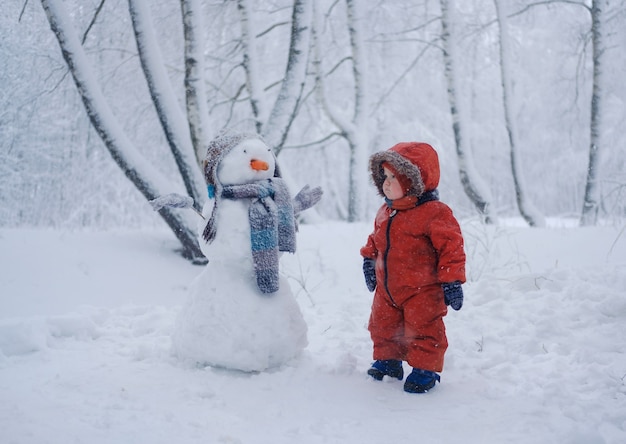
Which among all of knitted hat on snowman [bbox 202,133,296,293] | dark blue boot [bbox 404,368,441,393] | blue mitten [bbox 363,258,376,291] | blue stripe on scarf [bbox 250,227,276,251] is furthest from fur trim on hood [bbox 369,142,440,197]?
dark blue boot [bbox 404,368,441,393]

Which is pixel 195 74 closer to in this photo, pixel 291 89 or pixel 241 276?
pixel 291 89

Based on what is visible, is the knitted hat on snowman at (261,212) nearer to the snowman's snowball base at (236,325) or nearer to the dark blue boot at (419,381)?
the snowman's snowball base at (236,325)

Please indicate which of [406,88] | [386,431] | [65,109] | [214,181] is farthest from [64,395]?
[406,88]

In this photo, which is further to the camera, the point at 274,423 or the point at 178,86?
the point at 178,86

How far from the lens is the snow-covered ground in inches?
85.2

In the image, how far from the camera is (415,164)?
271 centimetres

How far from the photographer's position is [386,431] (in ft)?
7.35

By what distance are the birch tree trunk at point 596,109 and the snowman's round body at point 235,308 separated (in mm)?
6683

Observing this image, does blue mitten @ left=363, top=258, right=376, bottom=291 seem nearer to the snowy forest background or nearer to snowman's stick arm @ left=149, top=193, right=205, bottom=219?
snowman's stick arm @ left=149, top=193, right=205, bottom=219

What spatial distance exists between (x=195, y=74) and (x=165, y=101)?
446mm

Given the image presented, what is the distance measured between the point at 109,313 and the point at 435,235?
2669 millimetres

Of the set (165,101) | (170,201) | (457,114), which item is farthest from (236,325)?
(457,114)

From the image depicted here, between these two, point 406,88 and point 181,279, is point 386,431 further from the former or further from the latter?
point 406,88

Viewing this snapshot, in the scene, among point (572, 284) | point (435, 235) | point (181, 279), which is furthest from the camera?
point (181, 279)
